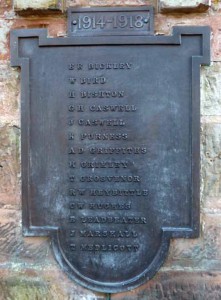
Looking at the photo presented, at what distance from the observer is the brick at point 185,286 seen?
8.10 feet

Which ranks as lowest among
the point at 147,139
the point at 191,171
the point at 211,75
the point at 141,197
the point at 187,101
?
the point at 141,197

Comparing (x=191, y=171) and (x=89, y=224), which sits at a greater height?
(x=191, y=171)

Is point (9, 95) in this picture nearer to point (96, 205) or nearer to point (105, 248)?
point (96, 205)

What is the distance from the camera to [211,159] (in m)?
2.49

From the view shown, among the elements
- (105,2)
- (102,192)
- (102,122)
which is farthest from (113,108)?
(105,2)

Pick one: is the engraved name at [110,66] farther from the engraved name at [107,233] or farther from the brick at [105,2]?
the engraved name at [107,233]

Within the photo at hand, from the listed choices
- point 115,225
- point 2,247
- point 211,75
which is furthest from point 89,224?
point 211,75

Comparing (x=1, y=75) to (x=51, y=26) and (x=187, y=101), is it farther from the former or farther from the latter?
(x=187, y=101)

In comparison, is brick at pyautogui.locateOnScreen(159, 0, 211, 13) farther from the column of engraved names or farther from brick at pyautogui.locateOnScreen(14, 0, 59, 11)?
brick at pyautogui.locateOnScreen(14, 0, 59, 11)

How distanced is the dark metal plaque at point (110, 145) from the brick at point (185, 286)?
0.09m

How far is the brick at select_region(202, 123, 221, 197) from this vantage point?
97.8 inches

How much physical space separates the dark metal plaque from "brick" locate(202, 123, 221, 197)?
0.07 metres

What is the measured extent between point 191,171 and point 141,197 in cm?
32

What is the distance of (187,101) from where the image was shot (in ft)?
8.03
